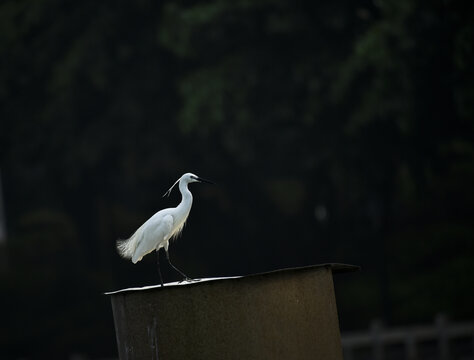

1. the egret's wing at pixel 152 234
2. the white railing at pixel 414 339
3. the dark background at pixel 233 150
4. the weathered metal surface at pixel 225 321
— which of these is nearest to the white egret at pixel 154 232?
the egret's wing at pixel 152 234

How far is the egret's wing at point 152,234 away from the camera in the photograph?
8.16m

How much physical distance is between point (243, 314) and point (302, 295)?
14.3 inches

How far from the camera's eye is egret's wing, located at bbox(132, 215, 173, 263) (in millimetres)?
8164

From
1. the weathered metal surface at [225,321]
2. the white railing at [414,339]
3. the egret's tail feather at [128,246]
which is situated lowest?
the white railing at [414,339]

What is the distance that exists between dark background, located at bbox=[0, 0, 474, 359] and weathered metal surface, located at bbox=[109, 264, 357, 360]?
2070 cm

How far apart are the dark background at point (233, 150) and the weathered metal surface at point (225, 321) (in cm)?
2070

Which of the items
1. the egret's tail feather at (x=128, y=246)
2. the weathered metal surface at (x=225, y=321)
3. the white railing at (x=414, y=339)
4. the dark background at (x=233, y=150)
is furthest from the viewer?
the dark background at (x=233, y=150)

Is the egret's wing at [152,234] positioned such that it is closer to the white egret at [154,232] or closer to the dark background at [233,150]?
the white egret at [154,232]

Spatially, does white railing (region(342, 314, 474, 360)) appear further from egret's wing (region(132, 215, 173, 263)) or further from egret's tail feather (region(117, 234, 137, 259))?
egret's wing (region(132, 215, 173, 263))

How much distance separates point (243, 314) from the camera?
16.8 feet

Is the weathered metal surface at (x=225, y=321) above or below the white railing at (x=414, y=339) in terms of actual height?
above

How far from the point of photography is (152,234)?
26.9 feet

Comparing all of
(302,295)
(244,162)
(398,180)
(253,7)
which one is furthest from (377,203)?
(302,295)

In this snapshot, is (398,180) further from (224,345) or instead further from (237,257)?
(224,345)
